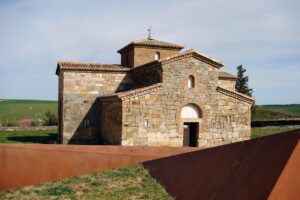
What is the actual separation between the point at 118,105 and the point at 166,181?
902 cm

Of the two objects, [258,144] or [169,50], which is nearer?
[258,144]

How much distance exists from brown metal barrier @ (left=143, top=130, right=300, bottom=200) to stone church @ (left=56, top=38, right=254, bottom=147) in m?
8.69

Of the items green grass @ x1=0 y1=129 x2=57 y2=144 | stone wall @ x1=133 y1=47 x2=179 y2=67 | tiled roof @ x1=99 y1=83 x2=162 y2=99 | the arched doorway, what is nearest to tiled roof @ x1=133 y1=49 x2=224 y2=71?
tiled roof @ x1=99 y1=83 x2=162 y2=99

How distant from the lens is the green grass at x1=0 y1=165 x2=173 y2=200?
7.27 meters

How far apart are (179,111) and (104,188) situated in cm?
957

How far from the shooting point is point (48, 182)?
29.3 feet

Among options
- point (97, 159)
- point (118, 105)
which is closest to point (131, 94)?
point (118, 105)

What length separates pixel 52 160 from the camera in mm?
9117

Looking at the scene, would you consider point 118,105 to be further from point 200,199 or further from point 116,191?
point 200,199

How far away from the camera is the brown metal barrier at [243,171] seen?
4.50m

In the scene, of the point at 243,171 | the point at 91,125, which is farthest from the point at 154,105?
the point at 243,171

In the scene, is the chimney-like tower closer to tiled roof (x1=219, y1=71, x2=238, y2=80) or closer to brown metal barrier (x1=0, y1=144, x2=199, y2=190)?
tiled roof (x1=219, y1=71, x2=238, y2=80)

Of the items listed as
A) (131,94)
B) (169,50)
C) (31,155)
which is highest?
(169,50)

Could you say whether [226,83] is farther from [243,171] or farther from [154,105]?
[243,171]
